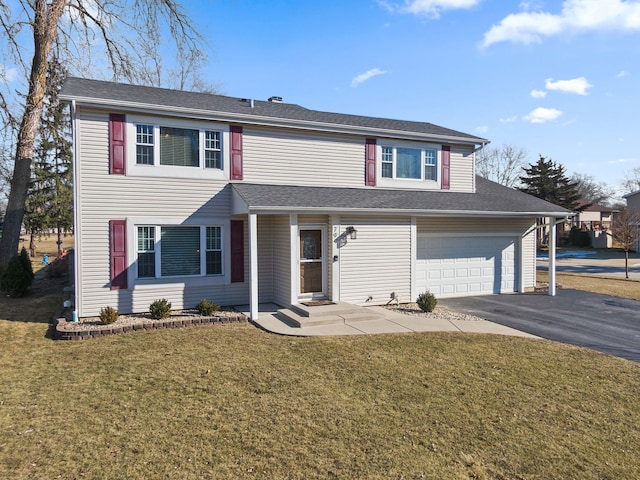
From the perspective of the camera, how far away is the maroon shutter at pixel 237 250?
36.9 ft

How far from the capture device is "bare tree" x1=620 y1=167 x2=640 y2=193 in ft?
242

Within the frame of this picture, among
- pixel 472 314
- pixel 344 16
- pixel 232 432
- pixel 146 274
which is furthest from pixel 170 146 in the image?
pixel 472 314

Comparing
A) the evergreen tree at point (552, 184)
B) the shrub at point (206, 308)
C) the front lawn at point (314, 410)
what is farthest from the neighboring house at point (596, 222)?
the shrub at point (206, 308)

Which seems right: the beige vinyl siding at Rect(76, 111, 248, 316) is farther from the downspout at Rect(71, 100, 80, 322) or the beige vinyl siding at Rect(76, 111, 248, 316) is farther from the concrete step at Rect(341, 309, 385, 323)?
Answer: the concrete step at Rect(341, 309, 385, 323)

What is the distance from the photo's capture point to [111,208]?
9.98m

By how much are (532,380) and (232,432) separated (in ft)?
15.0

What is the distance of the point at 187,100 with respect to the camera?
11555 millimetres

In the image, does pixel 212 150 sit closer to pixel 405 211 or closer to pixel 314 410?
pixel 405 211

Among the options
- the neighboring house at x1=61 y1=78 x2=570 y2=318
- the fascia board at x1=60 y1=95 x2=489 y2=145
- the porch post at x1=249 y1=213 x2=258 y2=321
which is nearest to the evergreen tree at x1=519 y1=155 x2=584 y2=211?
the neighboring house at x1=61 y1=78 x2=570 y2=318

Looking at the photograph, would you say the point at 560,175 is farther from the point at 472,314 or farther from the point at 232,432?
the point at 232,432

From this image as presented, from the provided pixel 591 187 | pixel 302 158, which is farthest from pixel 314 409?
pixel 591 187

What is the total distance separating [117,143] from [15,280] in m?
5.92

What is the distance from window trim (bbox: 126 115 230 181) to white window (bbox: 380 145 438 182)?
5190 mm

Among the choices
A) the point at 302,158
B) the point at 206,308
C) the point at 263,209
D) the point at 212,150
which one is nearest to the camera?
the point at 263,209
